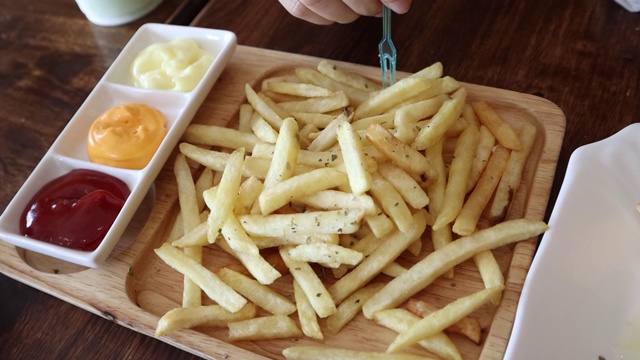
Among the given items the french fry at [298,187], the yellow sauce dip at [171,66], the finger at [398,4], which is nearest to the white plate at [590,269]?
the french fry at [298,187]

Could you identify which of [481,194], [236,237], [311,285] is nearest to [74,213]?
[236,237]

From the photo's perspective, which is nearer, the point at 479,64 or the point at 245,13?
the point at 479,64

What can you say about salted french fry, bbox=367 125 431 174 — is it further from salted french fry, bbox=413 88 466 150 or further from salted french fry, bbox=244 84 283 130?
salted french fry, bbox=244 84 283 130

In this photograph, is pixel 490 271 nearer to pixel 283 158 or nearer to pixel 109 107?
pixel 283 158

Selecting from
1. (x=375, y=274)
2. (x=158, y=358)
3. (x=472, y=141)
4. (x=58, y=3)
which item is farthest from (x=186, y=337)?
(x=58, y=3)

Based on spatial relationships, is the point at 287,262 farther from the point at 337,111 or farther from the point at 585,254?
the point at 585,254

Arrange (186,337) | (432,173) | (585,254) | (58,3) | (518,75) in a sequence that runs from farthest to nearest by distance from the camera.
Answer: (58,3) < (518,75) < (432,173) < (186,337) < (585,254)
